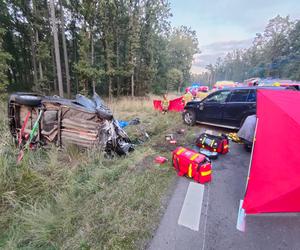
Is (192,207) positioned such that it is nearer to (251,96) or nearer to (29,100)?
(29,100)

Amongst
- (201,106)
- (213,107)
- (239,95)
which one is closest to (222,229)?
(239,95)

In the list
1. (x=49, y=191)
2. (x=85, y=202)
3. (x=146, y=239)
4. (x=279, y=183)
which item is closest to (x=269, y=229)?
(x=279, y=183)

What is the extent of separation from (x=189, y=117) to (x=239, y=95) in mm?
2157

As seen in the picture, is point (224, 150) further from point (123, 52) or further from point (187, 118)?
point (123, 52)

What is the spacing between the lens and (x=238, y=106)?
5.77 metres

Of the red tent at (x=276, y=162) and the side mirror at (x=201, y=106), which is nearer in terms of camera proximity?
the red tent at (x=276, y=162)

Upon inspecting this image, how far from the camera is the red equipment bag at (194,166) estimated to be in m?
3.15

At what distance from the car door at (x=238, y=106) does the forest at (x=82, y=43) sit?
31.4ft

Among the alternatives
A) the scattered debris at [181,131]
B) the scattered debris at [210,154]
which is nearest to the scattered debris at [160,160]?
the scattered debris at [210,154]

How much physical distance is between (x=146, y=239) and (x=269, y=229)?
1.63m

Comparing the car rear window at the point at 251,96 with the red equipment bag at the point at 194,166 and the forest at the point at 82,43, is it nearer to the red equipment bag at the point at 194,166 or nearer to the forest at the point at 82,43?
the red equipment bag at the point at 194,166

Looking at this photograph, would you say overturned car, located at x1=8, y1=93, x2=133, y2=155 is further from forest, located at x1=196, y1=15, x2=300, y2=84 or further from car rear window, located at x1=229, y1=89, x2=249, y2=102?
forest, located at x1=196, y1=15, x2=300, y2=84

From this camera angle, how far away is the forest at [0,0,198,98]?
13.5 m

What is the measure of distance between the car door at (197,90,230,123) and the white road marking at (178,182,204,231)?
3.94 metres
